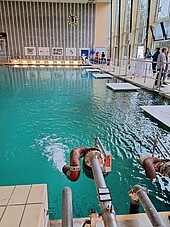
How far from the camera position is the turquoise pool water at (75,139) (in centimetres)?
191

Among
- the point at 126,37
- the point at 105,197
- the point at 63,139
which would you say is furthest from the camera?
the point at 126,37

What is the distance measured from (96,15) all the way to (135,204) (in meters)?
19.7

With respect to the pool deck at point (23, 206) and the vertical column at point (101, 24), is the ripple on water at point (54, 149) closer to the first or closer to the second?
the pool deck at point (23, 206)

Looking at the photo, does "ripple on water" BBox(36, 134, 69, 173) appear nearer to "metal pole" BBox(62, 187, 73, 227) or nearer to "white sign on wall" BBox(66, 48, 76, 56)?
"metal pole" BBox(62, 187, 73, 227)

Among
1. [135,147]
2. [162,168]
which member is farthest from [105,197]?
[135,147]

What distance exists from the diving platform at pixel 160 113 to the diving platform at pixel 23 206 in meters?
2.88

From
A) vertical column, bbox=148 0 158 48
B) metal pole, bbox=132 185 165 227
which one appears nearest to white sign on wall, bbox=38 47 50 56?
vertical column, bbox=148 0 158 48

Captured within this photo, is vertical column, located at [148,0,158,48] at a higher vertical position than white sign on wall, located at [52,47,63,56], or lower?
higher

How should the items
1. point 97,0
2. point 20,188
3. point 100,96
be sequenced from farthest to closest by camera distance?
point 97,0, point 100,96, point 20,188

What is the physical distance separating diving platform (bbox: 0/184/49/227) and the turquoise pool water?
0.74 meters

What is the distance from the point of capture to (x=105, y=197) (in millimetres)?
831

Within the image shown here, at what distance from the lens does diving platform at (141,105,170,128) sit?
360 centimetres

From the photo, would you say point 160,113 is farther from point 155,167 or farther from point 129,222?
point 129,222

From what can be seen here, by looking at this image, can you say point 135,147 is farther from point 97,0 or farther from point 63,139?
point 97,0
